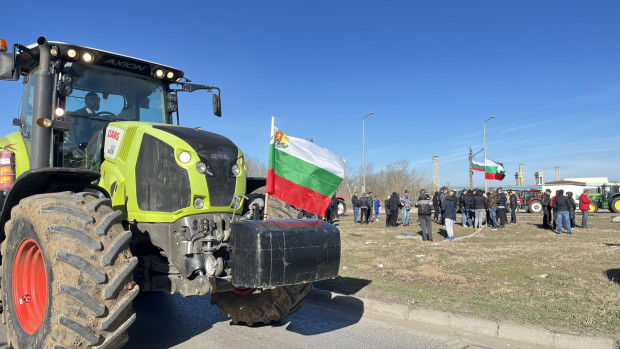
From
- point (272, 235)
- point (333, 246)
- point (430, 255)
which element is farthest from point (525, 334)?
point (430, 255)

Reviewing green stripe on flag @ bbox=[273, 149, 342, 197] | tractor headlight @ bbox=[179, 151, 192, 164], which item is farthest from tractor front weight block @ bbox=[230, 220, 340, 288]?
green stripe on flag @ bbox=[273, 149, 342, 197]

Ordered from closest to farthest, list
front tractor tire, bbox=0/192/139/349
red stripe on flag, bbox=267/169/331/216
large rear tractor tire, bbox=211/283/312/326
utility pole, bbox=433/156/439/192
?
front tractor tire, bbox=0/192/139/349 → large rear tractor tire, bbox=211/283/312/326 → red stripe on flag, bbox=267/169/331/216 → utility pole, bbox=433/156/439/192

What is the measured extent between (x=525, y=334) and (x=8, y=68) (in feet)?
21.0

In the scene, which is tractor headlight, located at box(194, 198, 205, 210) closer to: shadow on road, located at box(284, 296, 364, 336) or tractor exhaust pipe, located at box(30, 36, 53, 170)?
tractor exhaust pipe, located at box(30, 36, 53, 170)

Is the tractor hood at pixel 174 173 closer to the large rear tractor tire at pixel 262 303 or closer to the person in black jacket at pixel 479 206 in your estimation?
the large rear tractor tire at pixel 262 303

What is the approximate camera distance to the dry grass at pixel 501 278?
19.5ft

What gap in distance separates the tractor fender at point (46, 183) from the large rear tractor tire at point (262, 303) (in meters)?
1.94

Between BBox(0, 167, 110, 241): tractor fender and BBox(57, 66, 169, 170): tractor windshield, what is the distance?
1.52ft

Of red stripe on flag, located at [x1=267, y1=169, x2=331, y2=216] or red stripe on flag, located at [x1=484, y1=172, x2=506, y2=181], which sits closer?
red stripe on flag, located at [x1=267, y1=169, x2=331, y2=216]

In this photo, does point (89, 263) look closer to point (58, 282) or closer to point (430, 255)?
point (58, 282)

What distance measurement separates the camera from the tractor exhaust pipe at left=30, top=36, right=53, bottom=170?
15.0 ft

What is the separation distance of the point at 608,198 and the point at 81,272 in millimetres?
37792

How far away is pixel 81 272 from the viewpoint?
345 centimetres

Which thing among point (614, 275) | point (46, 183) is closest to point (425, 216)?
point (614, 275)
